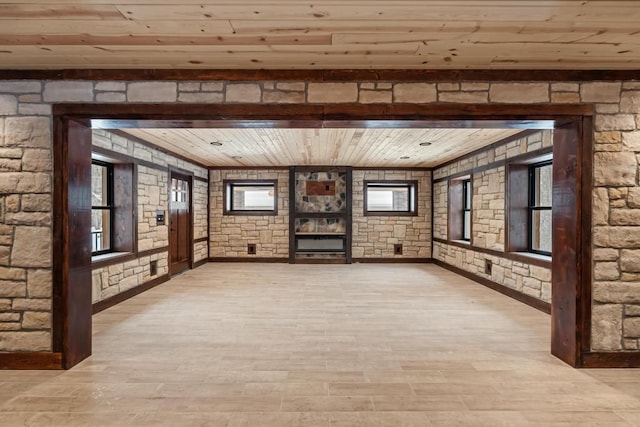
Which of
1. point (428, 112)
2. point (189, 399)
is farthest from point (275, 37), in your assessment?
point (189, 399)

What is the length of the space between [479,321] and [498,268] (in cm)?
171

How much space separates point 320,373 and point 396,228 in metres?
5.69

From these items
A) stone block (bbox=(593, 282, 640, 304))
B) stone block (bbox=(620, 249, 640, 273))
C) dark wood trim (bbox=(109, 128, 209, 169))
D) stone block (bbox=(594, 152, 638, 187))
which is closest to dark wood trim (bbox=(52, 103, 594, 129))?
stone block (bbox=(594, 152, 638, 187))

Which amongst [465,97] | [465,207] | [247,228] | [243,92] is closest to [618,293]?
[465,97]

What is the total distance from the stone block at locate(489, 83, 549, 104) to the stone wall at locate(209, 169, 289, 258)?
Result: 5.72m

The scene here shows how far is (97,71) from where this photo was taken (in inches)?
97.0

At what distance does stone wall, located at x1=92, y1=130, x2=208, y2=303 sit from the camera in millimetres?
4150

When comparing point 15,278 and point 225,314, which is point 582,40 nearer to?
point 225,314

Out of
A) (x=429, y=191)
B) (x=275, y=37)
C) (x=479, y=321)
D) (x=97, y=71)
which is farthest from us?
(x=429, y=191)

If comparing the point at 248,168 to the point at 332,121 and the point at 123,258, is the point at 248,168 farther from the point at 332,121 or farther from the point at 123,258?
the point at 332,121

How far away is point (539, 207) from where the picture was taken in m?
4.62

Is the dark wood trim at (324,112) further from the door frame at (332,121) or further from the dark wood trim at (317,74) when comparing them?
the dark wood trim at (317,74)

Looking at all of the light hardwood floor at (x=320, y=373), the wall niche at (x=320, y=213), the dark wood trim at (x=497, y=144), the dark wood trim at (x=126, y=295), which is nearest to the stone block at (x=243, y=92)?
the light hardwood floor at (x=320, y=373)

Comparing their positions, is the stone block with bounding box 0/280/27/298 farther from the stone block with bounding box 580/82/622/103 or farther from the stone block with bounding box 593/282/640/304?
the stone block with bounding box 580/82/622/103
